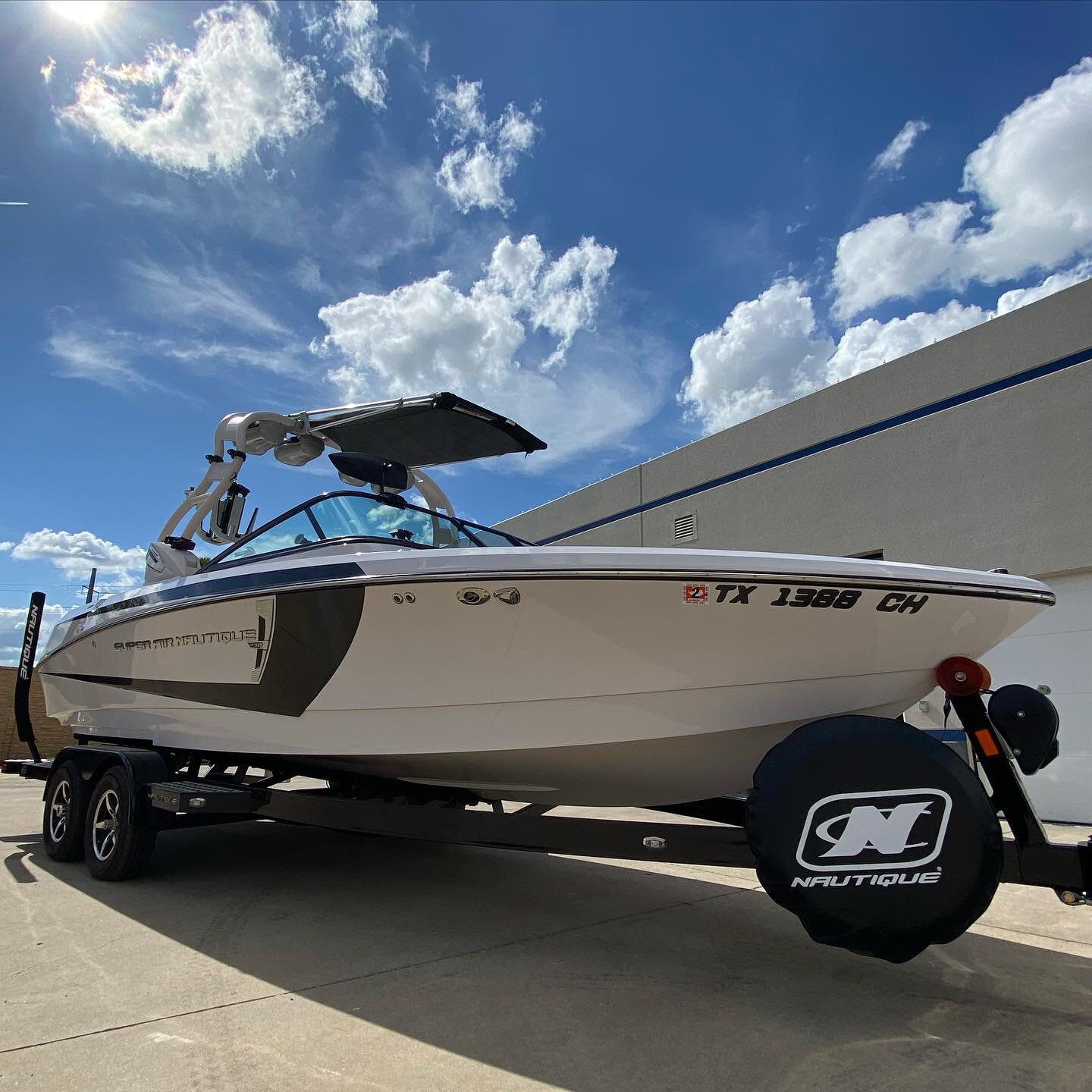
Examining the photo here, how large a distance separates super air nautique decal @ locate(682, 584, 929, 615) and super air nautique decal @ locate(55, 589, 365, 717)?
4.41 ft

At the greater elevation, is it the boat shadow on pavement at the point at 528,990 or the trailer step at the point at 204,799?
the trailer step at the point at 204,799

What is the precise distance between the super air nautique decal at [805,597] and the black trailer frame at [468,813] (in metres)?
0.42

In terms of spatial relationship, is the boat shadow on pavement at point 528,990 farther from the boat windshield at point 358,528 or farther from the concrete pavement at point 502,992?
the boat windshield at point 358,528

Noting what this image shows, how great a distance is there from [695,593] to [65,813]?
4.27m

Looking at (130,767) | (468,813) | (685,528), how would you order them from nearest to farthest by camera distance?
1. (468,813)
2. (130,767)
3. (685,528)

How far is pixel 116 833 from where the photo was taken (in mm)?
3990

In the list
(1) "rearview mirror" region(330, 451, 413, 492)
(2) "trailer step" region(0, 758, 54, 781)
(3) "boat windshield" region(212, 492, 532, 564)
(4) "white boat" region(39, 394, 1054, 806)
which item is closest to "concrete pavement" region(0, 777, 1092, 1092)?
(4) "white boat" region(39, 394, 1054, 806)

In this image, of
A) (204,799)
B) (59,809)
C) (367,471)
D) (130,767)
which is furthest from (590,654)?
(59,809)

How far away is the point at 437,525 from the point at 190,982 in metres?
2.17

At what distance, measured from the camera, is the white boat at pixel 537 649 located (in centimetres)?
250

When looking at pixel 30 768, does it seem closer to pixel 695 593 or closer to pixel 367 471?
pixel 367 471

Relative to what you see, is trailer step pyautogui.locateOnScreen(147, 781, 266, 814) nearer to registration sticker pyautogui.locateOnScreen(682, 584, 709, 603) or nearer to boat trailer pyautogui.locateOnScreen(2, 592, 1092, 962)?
boat trailer pyautogui.locateOnScreen(2, 592, 1092, 962)

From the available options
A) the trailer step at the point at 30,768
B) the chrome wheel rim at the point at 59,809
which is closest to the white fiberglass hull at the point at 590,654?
the chrome wheel rim at the point at 59,809

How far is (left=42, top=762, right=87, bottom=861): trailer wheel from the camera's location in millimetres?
4387
